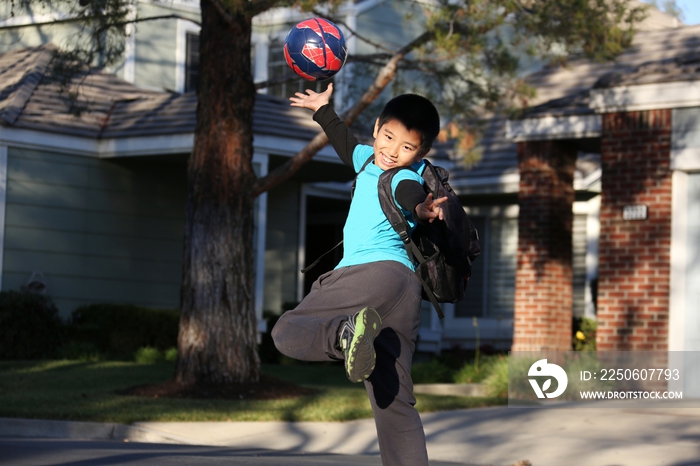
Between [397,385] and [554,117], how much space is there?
31.4 ft

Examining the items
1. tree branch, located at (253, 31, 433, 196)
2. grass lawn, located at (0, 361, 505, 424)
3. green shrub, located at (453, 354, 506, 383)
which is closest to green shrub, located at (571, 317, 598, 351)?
green shrub, located at (453, 354, 506, 383)

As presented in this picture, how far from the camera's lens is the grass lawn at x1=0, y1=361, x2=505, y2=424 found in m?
9.38

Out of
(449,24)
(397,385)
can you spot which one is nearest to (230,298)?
(449,24)

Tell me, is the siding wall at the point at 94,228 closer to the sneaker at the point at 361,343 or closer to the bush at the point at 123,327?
the bush at the point at 123,327

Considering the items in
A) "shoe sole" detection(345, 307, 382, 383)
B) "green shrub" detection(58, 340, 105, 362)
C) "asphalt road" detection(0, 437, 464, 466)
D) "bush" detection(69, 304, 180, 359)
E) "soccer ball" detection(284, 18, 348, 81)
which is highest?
"soccer ball" detection(284, 18, 348, 81)

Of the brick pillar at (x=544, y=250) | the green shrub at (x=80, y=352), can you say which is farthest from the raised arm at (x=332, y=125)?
the green shrub at (x=80, y=352)

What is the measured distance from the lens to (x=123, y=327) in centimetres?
1608

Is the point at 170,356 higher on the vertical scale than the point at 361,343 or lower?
lower

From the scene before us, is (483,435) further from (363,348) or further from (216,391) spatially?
(363,348)

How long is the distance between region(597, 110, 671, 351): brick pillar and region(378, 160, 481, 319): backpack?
7.95 m

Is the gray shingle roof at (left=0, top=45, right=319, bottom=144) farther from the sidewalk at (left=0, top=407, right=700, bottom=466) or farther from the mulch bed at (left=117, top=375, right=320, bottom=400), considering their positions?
the sidewalk at (left=0, top=407, right=700, bottom=466)

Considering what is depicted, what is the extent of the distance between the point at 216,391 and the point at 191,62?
11.7 m

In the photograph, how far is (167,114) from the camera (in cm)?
1697

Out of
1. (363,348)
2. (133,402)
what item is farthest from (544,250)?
(363,348)
